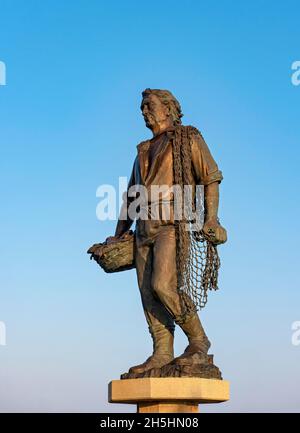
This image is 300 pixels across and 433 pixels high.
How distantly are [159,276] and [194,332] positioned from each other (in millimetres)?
664

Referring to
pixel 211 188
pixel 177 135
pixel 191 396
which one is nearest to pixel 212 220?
pixel 211 188

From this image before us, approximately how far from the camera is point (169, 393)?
28.9 feet

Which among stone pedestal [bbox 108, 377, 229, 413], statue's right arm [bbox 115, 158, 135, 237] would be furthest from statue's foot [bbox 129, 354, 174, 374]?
statue's right arm [bbox 115, 158, 135, 237]

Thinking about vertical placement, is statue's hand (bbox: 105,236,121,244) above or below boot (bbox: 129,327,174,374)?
above

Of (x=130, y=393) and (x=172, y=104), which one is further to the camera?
(x=172, y=104)


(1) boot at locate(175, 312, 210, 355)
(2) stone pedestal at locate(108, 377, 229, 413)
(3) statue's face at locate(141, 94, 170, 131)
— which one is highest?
(3) statue's face at locate(141, 94, 170, 131)

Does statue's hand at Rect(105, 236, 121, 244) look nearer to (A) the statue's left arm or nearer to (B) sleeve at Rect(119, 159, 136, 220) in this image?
(B) sleeve at Rect(119, 159, 136, 220)

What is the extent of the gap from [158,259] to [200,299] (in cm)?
58

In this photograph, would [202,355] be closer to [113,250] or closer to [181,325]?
[181,325]

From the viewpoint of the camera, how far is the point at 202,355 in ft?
30.1

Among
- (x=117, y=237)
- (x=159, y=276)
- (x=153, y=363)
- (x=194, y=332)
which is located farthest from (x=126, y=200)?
(x=153, y=363)

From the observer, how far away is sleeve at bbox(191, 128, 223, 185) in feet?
31.9

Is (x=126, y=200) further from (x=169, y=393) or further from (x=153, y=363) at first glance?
(x=169, y=393)
